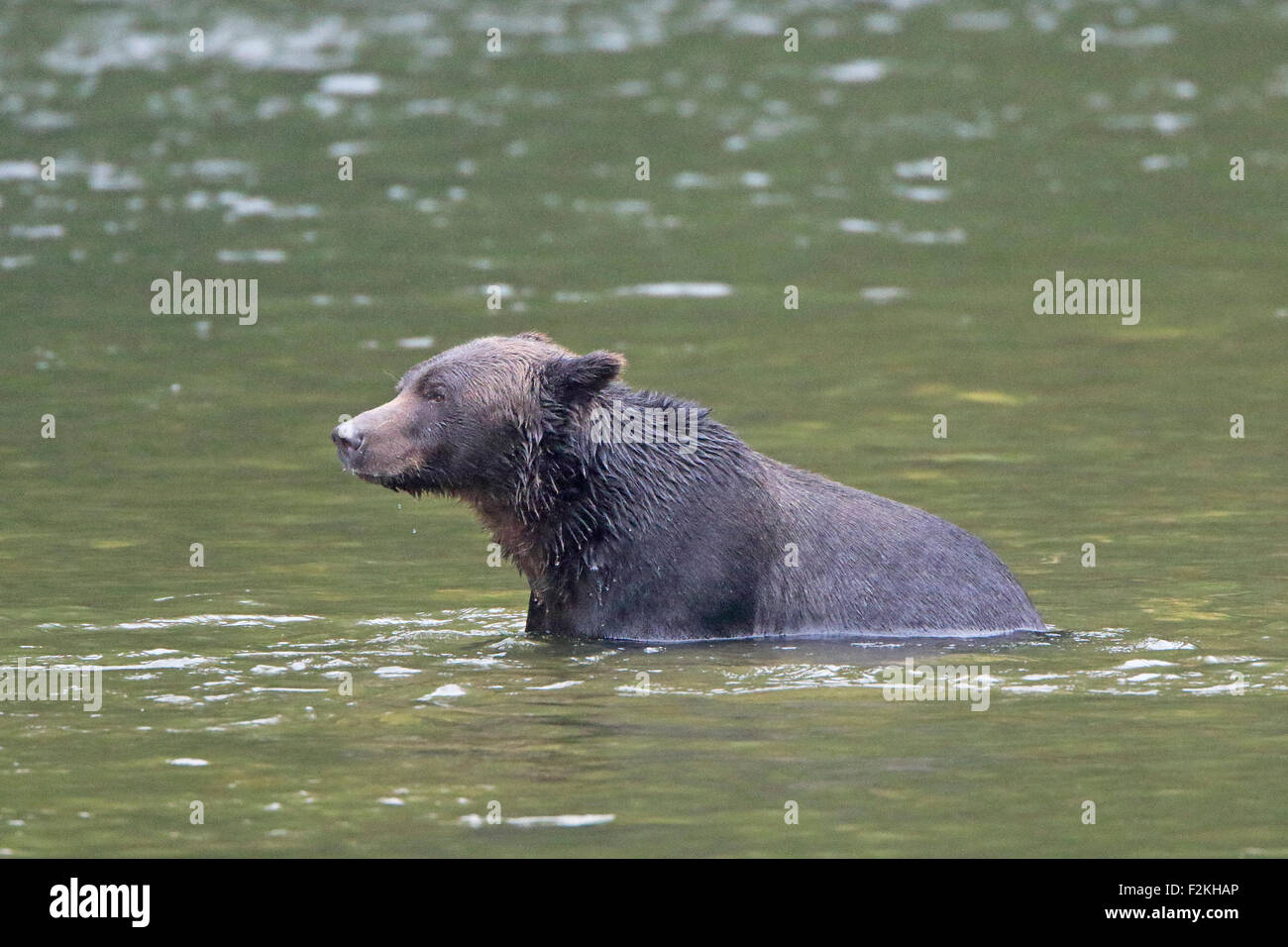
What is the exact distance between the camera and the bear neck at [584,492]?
43.9 ft

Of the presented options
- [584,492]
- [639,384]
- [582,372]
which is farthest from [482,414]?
[639,384]

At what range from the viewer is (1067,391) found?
21703 mm

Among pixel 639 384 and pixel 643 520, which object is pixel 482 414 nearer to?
pixel 643 520

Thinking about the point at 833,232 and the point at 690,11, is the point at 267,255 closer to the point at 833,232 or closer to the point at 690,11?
the point at 833,232

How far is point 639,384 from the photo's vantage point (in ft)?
70.1

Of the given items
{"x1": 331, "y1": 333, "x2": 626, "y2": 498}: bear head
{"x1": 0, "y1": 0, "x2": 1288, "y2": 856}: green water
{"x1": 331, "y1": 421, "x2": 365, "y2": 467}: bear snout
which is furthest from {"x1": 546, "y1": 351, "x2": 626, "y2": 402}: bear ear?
{"x1": 0, "y1": 0, "x2": 1288, "y2": 856}: green water

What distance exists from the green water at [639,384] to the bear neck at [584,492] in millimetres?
636

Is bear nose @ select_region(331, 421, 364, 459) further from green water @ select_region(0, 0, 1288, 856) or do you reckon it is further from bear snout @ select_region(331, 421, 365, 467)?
green water @ select_region(0, 0, 1288, 856)

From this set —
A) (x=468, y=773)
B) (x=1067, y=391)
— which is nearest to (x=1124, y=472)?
(x=1067, y=391)

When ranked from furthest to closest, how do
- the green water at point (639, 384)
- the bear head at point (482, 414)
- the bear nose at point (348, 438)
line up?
the bear head at point (482, 414) → the bear nose at point (348, 438) → the green water at point (639, 384)

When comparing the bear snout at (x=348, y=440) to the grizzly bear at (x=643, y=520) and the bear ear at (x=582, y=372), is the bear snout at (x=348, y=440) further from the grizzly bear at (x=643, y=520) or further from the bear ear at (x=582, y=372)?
the bear ear at (x=582, y=372)

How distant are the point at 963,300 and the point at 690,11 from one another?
74.7 feet

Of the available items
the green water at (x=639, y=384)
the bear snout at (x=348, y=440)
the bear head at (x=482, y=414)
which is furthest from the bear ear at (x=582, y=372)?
the green water at (x=639, y=384)

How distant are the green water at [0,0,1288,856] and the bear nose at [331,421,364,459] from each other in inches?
49.5
